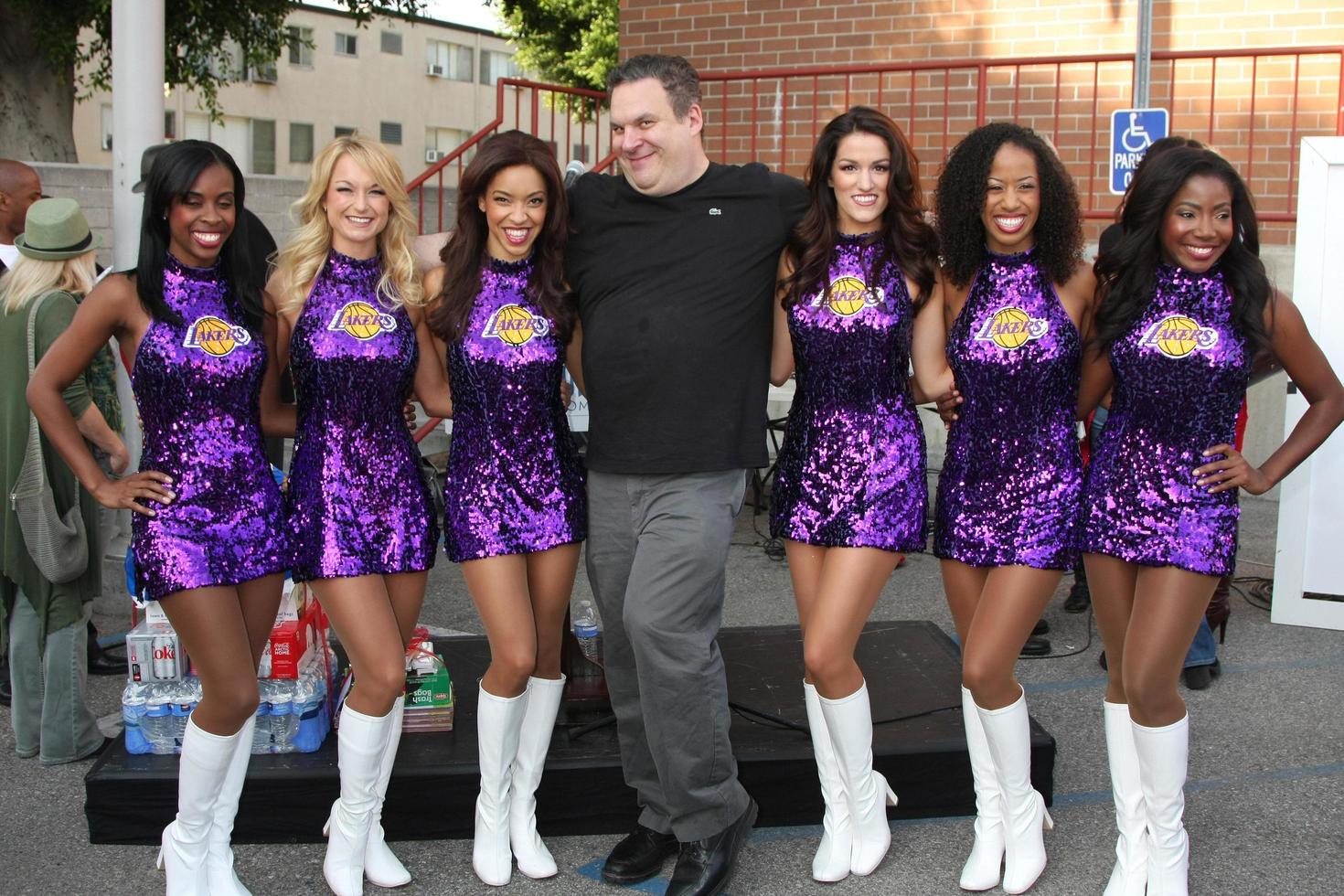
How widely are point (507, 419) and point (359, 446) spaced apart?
0.38 meters

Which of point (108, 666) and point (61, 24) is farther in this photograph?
point (61, 24)

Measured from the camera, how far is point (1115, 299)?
3.26 m

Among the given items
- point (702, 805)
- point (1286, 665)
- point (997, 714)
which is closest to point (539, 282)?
point (702, 805)

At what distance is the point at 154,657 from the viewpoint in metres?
3.91

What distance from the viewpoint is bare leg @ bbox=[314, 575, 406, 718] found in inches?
128

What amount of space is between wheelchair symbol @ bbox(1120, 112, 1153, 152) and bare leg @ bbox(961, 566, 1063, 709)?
4049 mm

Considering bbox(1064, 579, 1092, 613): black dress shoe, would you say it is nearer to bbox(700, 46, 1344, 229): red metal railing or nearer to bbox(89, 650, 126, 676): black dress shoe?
bbox(700, 46, 1344, 229): red metal railing

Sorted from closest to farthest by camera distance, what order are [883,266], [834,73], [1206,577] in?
[1206,577] < [883,266] < [834,73]

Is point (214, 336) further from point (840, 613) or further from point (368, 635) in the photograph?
point (840, 613)

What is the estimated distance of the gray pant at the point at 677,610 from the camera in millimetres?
3271

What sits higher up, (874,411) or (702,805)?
(874,411)

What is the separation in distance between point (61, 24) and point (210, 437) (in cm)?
1301

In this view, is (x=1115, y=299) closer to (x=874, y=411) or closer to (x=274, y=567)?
(x=874, y=411)

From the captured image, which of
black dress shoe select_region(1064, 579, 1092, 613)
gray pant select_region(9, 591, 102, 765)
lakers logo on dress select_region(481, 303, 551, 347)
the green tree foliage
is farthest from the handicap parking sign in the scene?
the green tree foliage
